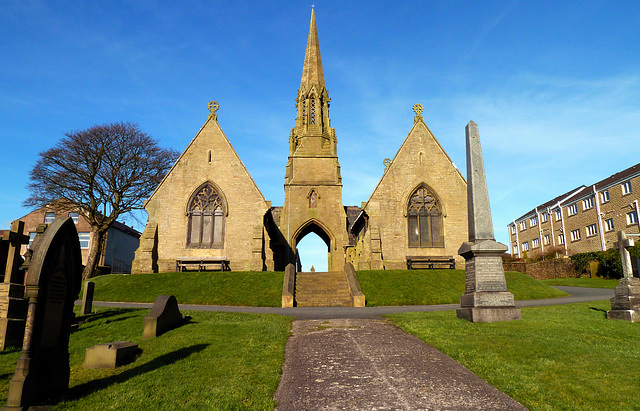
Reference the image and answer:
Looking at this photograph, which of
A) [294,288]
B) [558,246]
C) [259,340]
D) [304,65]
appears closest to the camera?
[259,340]

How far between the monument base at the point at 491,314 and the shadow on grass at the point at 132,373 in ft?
23.8

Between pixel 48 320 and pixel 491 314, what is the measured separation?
10452mm

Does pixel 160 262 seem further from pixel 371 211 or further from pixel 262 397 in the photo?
pixel 262 397

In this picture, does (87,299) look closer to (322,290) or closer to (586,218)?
(322,290)

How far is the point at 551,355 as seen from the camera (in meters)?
7.20

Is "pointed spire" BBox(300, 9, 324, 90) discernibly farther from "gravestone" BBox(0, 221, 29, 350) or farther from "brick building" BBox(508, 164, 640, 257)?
"brick building" BBox(508, 164, 640, 257)

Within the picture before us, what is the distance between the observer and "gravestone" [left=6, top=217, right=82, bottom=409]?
5066 millimetres

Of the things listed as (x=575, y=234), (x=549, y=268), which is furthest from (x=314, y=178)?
(x=575, y=234)

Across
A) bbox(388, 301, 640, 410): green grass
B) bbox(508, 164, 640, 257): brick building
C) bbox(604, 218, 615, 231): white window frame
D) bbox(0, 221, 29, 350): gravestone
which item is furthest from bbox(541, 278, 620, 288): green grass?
bbox(0, 221, 29, 350): gravestone

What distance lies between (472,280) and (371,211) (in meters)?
17.7

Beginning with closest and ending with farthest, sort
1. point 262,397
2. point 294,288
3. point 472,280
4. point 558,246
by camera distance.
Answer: point 262,397 < point 472,280 < point 294,288 < point 558,246

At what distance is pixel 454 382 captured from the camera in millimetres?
6078

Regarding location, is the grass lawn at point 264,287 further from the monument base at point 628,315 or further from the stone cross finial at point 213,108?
the stone cross finial at point 213,108

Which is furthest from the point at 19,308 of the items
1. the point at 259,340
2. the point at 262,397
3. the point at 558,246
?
the point at 558,246
